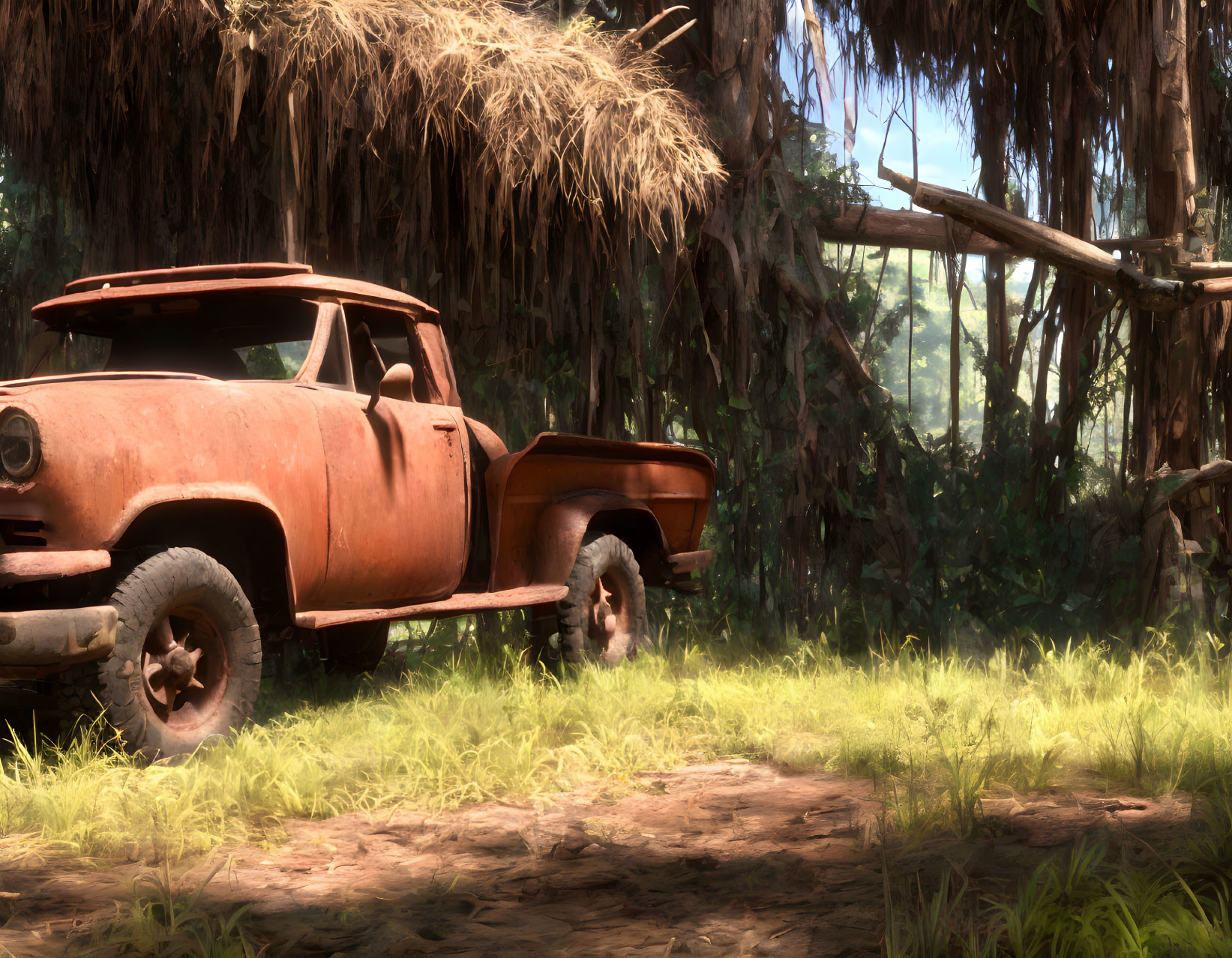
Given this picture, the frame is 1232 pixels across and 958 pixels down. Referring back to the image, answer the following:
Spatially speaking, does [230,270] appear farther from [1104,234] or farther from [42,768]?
[1104,234]

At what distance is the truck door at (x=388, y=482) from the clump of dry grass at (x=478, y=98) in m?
1.45

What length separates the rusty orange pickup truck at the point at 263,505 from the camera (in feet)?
14.0

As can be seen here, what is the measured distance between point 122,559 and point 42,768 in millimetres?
806

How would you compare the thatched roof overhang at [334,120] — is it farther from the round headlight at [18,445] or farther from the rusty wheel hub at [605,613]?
the round headlight at [18,445]

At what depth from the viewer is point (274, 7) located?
22.2 ft

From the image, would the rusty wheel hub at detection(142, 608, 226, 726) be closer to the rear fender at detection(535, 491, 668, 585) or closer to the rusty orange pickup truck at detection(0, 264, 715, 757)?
the rusty orange pickup truck at detection(0, 264, 715, 757)

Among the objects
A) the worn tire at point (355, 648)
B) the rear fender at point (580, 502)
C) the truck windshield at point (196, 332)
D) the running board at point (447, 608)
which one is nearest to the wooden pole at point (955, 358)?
the rear fender at point (580, 502)

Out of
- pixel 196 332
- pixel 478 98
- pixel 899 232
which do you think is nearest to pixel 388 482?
pixel 196 332

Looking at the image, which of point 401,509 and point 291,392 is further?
point 401,509

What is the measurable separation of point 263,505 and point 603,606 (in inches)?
100

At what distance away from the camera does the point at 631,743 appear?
5051 millimetres

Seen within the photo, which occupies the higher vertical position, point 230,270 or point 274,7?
point 274,7

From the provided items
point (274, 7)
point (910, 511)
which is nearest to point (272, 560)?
point (274, 7)

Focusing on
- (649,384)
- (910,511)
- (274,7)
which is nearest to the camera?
(274,7)
